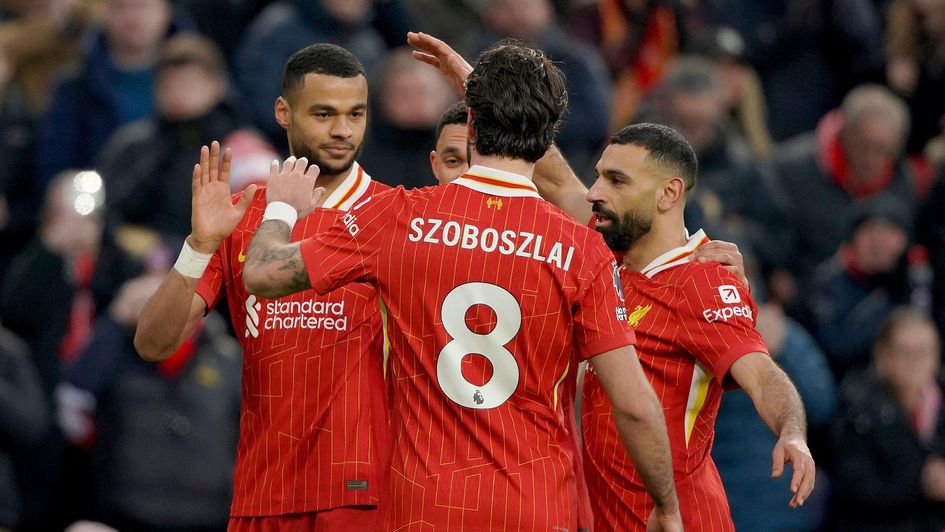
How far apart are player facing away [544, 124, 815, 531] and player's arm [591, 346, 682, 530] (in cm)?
60

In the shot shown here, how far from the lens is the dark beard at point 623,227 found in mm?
6309

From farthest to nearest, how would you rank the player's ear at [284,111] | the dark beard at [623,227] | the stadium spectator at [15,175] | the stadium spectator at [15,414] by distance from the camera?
the stadium spectator at [15,175]
the stadium spectator at [15,414]
the player's ear at [284,111]
the dark beard at [623,227]

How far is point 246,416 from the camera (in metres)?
6.41

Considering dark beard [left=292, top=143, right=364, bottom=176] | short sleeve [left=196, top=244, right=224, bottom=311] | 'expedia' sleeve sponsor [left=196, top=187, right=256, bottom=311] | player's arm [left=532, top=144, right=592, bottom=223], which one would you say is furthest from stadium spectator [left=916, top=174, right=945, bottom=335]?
short sleeve [left=196, top=244, right=224, bottom=311]

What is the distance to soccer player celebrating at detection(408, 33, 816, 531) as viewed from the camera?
241 inches

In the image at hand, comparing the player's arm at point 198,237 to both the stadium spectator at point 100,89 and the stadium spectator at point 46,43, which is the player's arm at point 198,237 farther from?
the stadium spectator at point 46,43

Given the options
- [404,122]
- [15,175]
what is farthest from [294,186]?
[15,175]

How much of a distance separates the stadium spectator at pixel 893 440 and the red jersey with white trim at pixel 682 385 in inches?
161

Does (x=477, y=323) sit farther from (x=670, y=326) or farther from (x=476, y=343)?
(x=670, y=326)

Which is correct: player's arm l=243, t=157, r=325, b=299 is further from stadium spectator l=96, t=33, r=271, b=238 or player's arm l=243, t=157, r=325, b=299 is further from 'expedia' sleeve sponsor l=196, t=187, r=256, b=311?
stadium spectator l=96, t=33, r=271, b=238

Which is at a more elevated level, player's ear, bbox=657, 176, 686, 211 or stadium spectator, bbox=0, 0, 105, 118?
stadium spectator, bbox=0, 0, 105, 118

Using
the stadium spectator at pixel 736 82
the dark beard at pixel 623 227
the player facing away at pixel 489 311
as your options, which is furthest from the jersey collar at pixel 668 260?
the stadium spectator at pixel 736 82

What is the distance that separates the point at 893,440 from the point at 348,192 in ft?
16.4

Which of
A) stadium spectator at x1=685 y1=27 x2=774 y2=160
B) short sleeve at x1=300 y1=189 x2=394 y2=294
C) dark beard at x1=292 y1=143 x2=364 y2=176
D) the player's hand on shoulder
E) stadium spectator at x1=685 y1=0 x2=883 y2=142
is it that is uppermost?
stadium spectator at x1=685 y1=0 x2=883 y2=142
